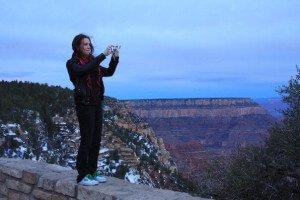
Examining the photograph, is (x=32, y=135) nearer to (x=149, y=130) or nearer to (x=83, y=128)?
(x=83, y=128)

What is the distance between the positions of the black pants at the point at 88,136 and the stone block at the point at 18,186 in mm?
1041

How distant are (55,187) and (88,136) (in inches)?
37.8

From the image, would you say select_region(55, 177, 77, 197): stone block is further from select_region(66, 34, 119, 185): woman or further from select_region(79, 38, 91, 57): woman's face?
select_region(79, 38, 91, 57): woman's face

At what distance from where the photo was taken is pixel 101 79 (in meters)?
4.59

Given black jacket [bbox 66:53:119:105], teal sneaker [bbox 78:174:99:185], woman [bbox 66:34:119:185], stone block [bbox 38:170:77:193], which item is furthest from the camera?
stone block [bbox 38:170:77:193]

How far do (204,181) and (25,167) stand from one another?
15.5 feet

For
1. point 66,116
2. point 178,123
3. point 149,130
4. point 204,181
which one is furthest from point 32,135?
point 178,123

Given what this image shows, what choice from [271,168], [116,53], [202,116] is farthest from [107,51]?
[202,116]

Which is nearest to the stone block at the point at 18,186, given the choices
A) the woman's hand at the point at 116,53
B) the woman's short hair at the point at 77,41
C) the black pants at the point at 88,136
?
the black pants at the point at 88,136

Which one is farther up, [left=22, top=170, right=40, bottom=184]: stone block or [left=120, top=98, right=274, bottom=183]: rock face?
[left=120, top=98, right=274, bottom=183]: rock face

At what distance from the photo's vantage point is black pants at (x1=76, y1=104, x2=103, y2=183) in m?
4.46

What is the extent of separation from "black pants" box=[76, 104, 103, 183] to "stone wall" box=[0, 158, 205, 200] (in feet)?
0.76

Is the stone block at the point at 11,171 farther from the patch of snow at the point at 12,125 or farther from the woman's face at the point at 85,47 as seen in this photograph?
the patch of snow at the point at 12,125

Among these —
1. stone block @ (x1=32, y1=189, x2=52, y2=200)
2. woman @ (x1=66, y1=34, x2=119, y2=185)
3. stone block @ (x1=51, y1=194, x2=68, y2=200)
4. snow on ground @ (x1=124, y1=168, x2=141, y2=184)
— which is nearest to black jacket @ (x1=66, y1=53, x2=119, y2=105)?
woman @ (x1=66, y1=34, x2=119, y2=185)
